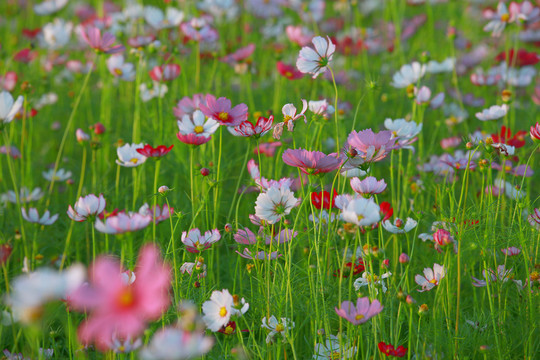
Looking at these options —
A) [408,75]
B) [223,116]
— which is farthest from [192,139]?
[408,75]

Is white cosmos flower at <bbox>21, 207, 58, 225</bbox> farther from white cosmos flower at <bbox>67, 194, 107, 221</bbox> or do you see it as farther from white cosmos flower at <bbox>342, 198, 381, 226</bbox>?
white cosmos flower at <bbox>342, 198, 381, 226</bbox>

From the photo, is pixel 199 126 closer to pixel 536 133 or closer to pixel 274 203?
pixel 274 203

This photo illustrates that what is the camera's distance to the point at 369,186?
3.23 ft

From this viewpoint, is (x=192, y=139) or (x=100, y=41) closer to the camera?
(x=192, y=139)

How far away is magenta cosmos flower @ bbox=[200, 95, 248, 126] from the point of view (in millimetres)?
1121

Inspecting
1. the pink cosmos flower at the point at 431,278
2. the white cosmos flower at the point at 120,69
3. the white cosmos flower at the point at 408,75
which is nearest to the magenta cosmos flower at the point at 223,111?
the pink cosmos flower at the point at 431,278

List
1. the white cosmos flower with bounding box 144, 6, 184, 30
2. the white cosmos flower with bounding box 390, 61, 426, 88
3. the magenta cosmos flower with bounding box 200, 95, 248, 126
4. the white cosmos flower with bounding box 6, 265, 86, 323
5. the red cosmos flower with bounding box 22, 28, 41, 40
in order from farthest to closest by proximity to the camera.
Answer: the red cosmos flower with bounding box 22, 28, 41, 40, the white cosmos flower with bounding box 144, 6, 184, 30, the white cosmos flower with bounding box 390, 61, 426, 88, the magenta cosmos flower with bounding box 200, 95, 248, 126, the white cosmos flower with bounding box 6, 265, 86, 323

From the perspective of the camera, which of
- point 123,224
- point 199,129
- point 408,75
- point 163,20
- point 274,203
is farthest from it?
point 163,20

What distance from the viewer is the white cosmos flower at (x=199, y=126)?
1.23 metres

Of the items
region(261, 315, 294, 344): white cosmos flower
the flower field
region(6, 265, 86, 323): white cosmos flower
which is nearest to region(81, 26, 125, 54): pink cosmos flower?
the flower field

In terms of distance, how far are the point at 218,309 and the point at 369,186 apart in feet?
1.05

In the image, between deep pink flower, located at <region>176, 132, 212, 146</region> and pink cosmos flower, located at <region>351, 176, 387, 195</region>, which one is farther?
deep pink flower, located at <region>176, 132, 212, 146</region>

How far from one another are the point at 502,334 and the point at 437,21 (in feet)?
8.14

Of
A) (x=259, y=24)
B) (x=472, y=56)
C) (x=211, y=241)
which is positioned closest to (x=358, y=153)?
(x=211, y=241)
